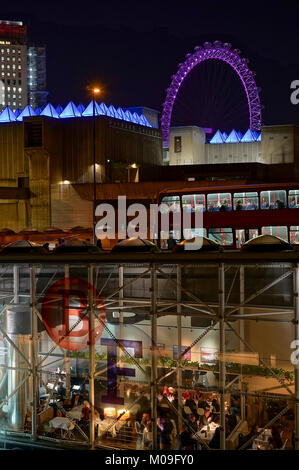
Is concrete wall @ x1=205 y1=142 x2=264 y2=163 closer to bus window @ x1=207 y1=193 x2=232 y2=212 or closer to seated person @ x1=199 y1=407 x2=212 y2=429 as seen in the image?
bus window @ x1=207 y1=193 x2=232 y2=212

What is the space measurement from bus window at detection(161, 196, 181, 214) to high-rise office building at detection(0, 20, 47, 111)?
134013 millimetres

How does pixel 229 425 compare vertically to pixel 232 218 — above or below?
below

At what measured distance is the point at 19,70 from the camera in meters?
161

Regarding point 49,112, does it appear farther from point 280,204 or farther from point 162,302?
point 162,302

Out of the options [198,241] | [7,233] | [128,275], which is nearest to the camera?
[198,241]

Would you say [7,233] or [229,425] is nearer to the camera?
[229,425]

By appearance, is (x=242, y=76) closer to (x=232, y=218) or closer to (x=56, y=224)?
(x=56, y=224)

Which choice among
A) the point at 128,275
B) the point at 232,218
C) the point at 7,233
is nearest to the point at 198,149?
the point at 7,233

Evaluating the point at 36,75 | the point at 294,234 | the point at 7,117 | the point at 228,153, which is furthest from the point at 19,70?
the point at 294,234

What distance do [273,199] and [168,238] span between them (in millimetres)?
5470

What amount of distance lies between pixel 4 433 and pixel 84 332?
3784mm

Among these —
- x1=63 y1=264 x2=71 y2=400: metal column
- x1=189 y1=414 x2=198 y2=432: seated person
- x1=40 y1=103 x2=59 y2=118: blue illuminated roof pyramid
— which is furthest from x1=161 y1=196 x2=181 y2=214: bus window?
x1=40 y1=103 x2=59 y2=118: blue illuminated roof pyramid

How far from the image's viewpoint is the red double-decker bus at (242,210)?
1085 inches

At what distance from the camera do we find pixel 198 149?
74.8 metres
